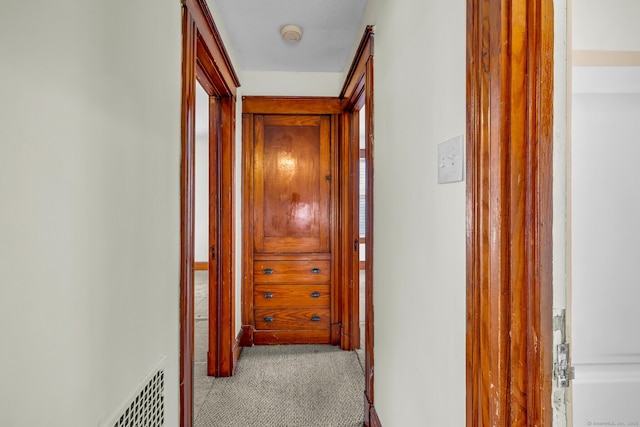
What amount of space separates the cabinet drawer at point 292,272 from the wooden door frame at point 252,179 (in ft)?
0.21

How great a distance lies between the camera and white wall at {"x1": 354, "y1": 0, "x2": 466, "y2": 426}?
998 millimetres

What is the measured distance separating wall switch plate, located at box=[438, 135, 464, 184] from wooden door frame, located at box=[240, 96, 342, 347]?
2.29 metres

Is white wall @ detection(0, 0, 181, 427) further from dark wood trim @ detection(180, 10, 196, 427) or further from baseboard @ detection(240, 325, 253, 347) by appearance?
baseboard @ detection(240, 325, 253, 347)

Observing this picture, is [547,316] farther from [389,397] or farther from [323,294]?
[323,294]

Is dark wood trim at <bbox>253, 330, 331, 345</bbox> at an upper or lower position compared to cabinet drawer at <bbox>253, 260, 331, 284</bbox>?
lower

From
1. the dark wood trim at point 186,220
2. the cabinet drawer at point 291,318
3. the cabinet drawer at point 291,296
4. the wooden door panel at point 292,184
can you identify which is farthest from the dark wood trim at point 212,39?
the cabinet drawer at point 291,318

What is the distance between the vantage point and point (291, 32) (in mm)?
2537

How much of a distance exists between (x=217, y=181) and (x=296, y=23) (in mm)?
1240

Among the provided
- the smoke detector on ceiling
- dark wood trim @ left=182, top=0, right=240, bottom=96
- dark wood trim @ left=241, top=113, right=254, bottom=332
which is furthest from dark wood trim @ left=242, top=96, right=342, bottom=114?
the smoke detector on ceiling

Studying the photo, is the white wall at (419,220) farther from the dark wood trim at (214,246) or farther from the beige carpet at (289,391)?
the dark wood trim at (214,246)

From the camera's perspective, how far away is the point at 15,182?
633mm

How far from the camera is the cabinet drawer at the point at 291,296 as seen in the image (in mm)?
3330

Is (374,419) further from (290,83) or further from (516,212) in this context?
(290,83)

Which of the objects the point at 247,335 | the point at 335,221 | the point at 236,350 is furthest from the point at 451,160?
the point at 247,335
